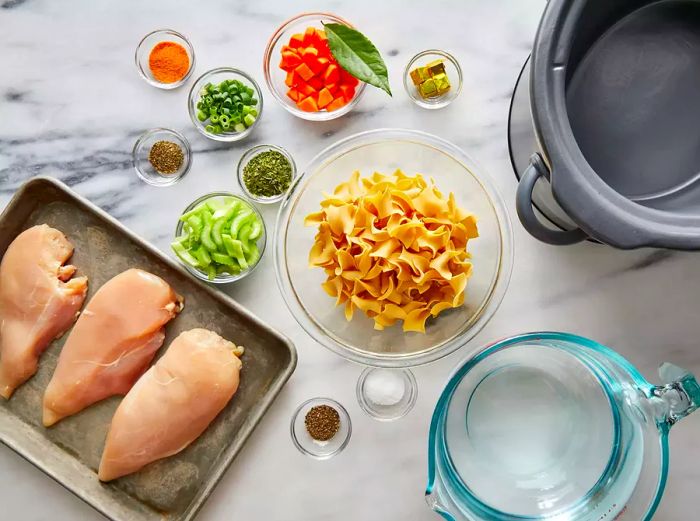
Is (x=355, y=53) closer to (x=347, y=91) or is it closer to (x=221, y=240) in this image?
(x=347, y=91)

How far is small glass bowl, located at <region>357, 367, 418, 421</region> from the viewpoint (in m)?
1.55

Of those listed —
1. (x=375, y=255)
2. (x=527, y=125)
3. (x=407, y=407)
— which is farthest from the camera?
(x=407, y=407)

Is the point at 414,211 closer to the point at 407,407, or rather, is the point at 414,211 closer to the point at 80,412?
the point at 407,407

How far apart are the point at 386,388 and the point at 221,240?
47cm

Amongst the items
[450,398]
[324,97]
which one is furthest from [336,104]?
[450,398]

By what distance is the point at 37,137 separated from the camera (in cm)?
161

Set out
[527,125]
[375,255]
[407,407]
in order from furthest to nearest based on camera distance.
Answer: [407,407]
[527,125]
[375,255]

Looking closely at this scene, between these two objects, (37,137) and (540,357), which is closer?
(540,357)

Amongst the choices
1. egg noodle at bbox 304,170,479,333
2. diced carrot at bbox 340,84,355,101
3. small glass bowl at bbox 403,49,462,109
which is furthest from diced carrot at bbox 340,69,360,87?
egg noodle at bbox 304,170,479,333

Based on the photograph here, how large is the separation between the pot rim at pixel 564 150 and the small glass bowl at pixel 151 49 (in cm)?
82

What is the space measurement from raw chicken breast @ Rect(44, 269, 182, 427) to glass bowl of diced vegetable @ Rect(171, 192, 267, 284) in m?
0.11

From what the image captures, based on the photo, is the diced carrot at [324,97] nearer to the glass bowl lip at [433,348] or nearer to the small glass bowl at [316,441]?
the glass bowl lip at [433,348]

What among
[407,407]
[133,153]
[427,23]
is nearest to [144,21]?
[133,153]

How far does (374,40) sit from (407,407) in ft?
2.62
